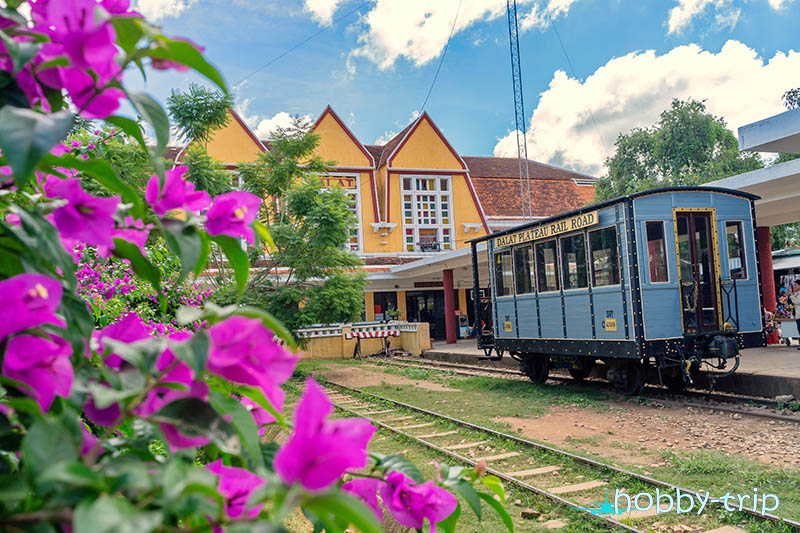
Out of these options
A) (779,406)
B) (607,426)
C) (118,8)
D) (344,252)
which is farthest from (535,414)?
(118,8)

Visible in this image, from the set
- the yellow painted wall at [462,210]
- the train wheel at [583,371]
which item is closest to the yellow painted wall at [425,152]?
the yellow painted wall at [462,210]

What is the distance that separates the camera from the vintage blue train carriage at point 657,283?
36.1 feet

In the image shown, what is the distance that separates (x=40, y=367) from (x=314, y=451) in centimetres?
35

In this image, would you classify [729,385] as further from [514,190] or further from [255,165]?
[514,190]

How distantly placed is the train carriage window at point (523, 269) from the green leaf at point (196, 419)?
13399mm

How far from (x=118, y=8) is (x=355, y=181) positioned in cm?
2959

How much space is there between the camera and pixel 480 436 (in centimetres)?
949

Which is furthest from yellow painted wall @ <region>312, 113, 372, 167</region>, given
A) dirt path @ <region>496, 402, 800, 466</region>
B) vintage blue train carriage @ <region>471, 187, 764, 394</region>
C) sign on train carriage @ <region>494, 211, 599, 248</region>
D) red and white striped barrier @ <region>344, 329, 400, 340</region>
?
dirt path @ <region>496, 402, 800, 466</region>

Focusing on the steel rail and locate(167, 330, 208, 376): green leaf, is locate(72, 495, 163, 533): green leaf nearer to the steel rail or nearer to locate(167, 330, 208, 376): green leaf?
locate(167, 330, 208, 376): green leaf

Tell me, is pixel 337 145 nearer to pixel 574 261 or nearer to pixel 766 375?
pixel 574 261

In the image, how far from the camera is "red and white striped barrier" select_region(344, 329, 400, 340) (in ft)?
81.9

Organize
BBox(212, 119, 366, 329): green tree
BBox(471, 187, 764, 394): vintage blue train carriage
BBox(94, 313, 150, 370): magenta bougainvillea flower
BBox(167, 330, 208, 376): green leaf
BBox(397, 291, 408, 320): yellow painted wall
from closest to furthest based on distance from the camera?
BBox(167, 330, 208, 376): green leaf < BBox(94, 313, 150, 370): magenta bougainvillea flower < BBox(471, 187, 764, 394): vintage blue train carriage < BBox(212, 119, 366, 329): green tree < BBox(397, 291, 408, 320): yellow painted wall

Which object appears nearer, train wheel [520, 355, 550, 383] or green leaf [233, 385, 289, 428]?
green leaf [233, 385, 289, 428]

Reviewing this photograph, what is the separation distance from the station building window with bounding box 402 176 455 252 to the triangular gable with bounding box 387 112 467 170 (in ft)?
2.38
